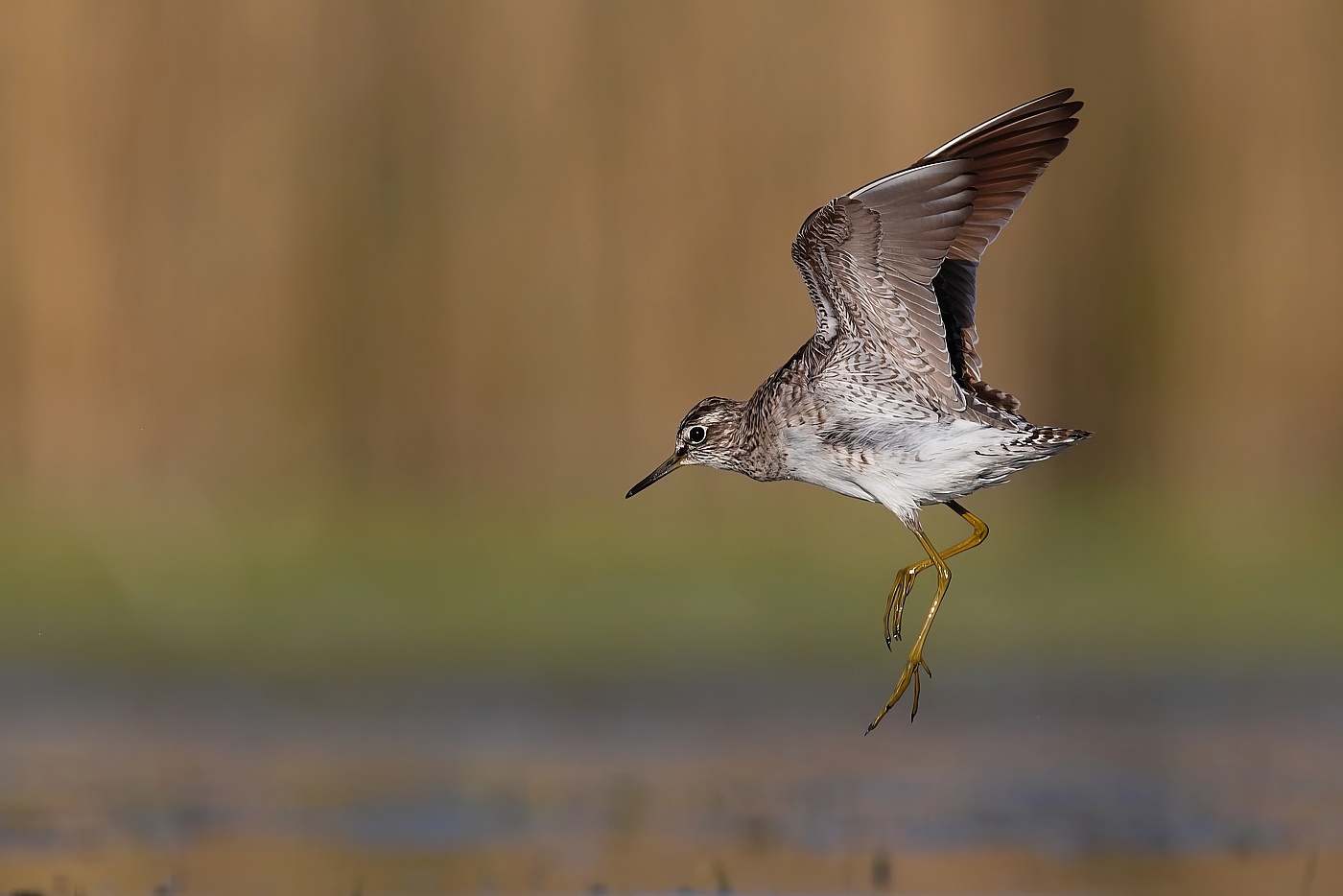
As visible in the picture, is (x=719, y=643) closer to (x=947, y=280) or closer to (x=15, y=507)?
(x=947, y=280)

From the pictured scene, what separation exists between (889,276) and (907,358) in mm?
315

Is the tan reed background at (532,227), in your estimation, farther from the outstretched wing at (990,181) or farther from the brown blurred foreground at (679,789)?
the outstretched wing at (990,181)

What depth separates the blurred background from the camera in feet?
33.3

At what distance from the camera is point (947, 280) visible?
638 cm

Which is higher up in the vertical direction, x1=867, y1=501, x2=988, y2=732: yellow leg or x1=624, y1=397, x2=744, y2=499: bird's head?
x1=624, y1=397, x2=744, y2=499: bird's head

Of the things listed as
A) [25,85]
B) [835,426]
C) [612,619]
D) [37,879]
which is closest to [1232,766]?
[835,426]

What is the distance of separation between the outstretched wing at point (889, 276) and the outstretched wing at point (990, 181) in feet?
0.51

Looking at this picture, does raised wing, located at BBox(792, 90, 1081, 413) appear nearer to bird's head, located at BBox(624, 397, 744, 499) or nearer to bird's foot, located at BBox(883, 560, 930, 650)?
bird's foot, located at BBox(883, 560, 930, 650)

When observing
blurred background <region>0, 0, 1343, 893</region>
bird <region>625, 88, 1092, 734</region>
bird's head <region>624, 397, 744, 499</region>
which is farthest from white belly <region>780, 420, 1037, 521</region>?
blurred background <region>0, 0, 1343, 893</region>

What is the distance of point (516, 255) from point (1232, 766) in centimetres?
618

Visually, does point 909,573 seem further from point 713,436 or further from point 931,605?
point 713,436

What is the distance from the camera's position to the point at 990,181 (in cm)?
607

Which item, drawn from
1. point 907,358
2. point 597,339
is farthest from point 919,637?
point 597,339

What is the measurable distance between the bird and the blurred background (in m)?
3.24
